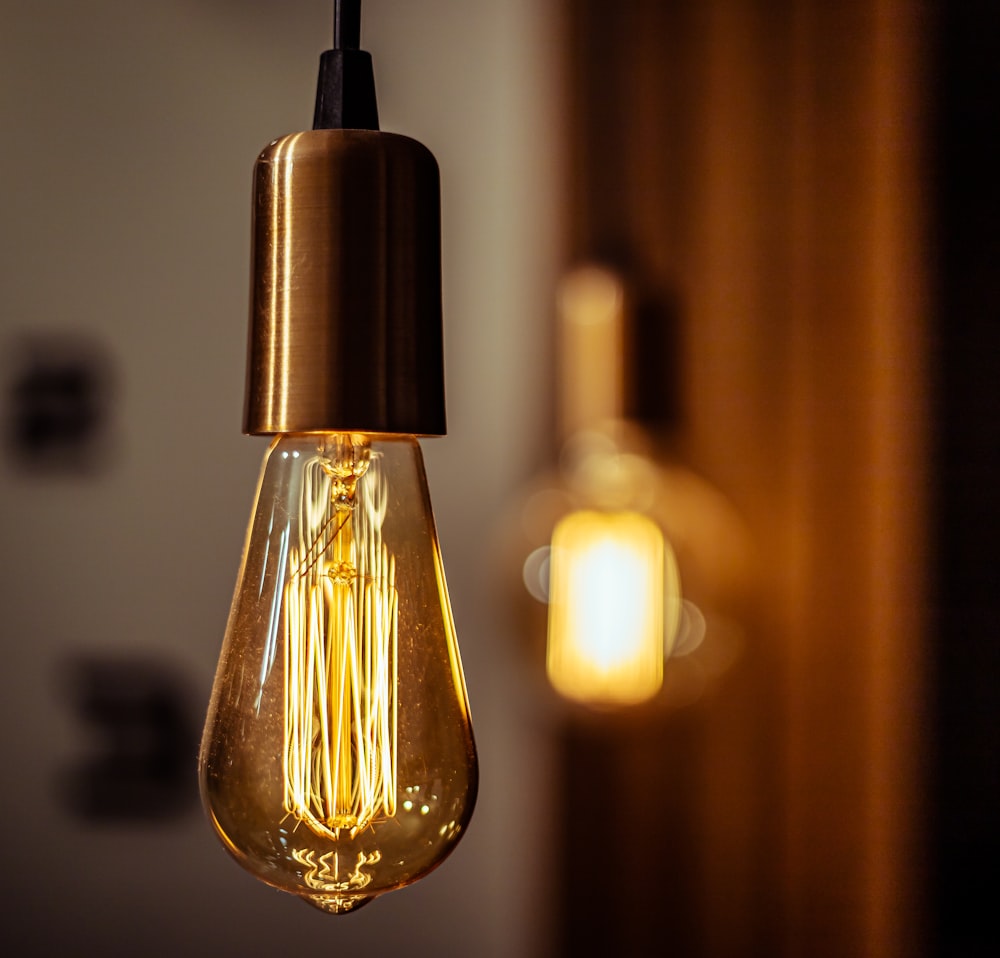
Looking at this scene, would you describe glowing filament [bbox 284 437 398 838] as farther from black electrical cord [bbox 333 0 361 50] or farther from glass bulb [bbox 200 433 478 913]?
black electrical cord [bbox 333 0 361 50]

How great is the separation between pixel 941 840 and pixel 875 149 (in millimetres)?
551

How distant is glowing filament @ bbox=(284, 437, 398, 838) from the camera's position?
299mm

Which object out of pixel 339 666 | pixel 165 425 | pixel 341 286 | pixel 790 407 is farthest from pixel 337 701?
pixel 165 425

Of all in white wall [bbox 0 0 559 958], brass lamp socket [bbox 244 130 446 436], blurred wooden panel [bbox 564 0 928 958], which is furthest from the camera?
white wall [bbox 0 0 559 958]

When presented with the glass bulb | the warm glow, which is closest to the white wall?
the warm glow

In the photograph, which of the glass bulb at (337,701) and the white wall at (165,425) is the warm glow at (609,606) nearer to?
the white wall at (165,425)

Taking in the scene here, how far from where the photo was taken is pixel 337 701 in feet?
1.01

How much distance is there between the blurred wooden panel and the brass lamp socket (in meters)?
0.66

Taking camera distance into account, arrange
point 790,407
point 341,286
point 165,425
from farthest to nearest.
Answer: point 165,425, point 790,407, point 341,286

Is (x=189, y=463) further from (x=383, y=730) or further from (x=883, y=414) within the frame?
(x=383, y=730)

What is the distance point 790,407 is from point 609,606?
240 millimetres

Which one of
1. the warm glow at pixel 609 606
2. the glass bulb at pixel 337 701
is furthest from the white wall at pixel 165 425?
the glass bulb at pixel 337 701

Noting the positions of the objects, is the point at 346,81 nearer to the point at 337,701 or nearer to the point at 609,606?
the point at 337,701

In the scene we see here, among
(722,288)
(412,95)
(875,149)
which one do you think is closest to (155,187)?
(412,95)
